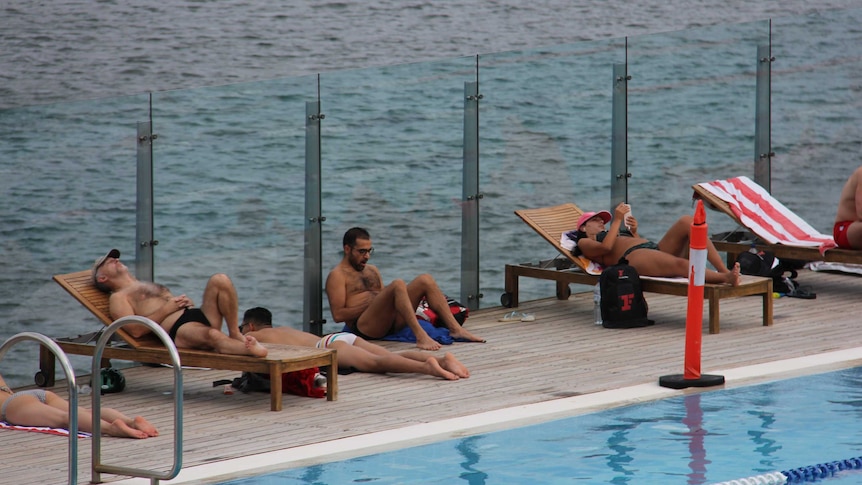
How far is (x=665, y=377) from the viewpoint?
26.7 ft

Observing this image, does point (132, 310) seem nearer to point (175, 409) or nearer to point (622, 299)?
point (175, 409)

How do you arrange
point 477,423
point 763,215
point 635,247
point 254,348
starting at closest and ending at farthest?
point 477,423 → point 254,348 → point 635,247 → point 763,215

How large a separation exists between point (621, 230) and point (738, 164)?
280 centimetres

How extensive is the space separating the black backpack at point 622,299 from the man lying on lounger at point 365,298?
1073 mm

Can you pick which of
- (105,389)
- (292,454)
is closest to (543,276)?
(105,389)

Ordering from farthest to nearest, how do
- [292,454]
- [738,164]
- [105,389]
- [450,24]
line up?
[450,24], [738,164], [105,389], [292,454]

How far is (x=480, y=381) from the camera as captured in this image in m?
8.48

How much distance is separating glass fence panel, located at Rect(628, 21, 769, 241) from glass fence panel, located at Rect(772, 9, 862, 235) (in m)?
0.34

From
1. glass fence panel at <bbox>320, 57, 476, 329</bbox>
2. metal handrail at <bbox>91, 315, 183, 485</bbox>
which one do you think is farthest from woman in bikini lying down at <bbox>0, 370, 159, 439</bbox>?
glass fence panel at <bbox>320, 57, 476, 329</bbox>

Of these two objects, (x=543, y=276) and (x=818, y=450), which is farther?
(x=543, y=276)

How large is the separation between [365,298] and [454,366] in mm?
1426

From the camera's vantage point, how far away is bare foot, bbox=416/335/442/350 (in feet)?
30.7

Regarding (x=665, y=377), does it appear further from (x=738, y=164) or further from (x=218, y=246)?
(x=738, y=164)

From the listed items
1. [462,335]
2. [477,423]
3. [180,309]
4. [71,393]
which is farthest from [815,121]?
[71,393]
